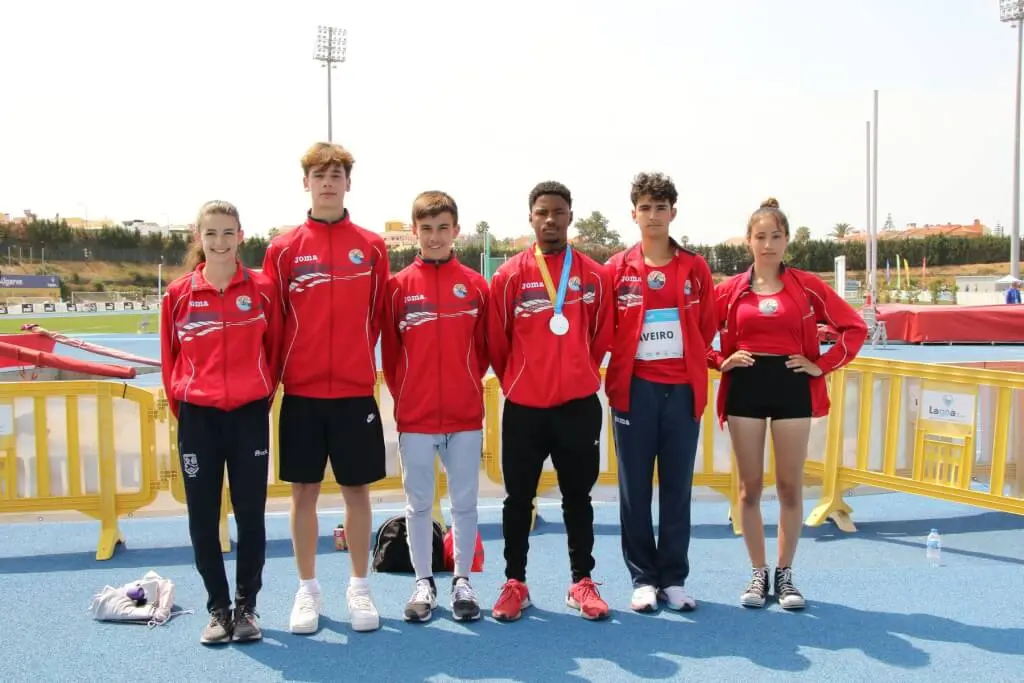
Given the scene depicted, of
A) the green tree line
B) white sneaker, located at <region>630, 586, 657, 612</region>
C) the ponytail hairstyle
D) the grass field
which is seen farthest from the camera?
the green tree line

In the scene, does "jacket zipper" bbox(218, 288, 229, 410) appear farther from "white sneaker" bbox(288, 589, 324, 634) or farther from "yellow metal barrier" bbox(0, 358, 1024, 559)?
"yellow metal barrier" bbox(0, 358, 1024, 559)

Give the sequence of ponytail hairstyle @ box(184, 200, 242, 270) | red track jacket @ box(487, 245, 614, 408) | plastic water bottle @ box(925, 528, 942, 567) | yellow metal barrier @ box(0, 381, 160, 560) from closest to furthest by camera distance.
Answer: ponytail hairstyle @ box(184, 200, 242, 270) < red track jacket @ box(487, 245, 614, 408) < plastic water bottle @ box(925, 528, 942, 567) < yellow metal barrier @ box(0, 381, 160, 560)

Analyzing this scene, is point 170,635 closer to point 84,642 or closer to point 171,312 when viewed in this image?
point 84,642

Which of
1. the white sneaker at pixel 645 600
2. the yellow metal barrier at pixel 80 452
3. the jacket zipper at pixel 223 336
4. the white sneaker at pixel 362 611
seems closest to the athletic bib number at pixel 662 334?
the white sneaker at pixel 645 600

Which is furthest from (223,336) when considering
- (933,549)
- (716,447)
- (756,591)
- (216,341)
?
(933,549)

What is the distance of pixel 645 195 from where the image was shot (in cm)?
424

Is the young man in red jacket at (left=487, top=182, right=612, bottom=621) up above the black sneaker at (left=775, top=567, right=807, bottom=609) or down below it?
above

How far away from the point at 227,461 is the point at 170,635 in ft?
2.90

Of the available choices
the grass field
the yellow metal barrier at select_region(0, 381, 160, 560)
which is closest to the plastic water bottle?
the yellow metal barrier at select_region(0, 381, 160, 560)

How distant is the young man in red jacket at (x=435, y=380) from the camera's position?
404 cm

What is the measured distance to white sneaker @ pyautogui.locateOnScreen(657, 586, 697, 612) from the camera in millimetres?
4160

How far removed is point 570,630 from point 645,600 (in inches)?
18.0

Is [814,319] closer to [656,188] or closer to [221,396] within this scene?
[656,188]

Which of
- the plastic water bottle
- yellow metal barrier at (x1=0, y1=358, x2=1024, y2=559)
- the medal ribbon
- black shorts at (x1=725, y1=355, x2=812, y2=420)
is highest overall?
the medal ribbon
